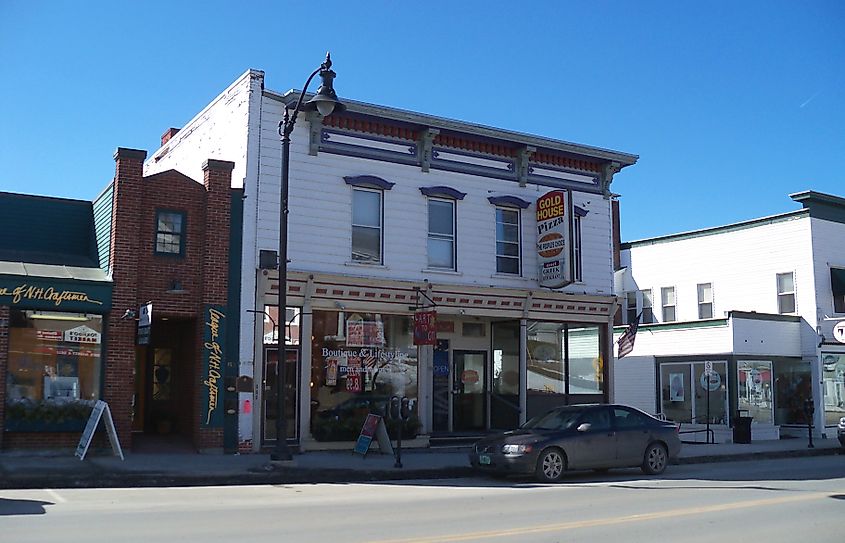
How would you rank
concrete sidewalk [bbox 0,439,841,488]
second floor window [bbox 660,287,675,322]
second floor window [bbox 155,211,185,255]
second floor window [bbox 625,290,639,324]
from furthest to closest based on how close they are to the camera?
1. second floor window [bbox 625,290,639,324]
2. second floor window [bbox 660,287,675,322]
3. second floor window [bbox 155,211,185,255]
4. concrete sidewalk [bbox 0,439,841,488]

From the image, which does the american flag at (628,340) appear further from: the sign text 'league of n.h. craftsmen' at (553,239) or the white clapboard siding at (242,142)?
the white clapboard siding at (242,142)

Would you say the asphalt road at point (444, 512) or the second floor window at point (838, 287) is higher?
the second floor window at point (838, 287)

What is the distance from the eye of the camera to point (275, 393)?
18719 mm

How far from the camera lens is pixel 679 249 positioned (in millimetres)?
31438

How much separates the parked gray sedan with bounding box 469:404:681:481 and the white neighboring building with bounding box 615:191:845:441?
9.36 meters

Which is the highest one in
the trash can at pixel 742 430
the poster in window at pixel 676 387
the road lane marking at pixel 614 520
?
the poster in window at pixel 676 387

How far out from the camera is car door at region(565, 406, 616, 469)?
52.2 feet

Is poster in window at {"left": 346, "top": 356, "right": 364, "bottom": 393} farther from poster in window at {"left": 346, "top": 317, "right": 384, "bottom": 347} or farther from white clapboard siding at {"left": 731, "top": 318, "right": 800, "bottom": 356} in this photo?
white clapboard siding at {"left": 731, "top": 318, "right": 800, "bottom": 356}

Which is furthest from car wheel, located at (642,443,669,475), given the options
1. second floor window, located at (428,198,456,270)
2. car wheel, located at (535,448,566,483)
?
second floor window, located at (428,198,456,270)

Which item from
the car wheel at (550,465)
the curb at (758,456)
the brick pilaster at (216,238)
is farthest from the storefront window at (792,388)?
the brick pilaster at (216,238)

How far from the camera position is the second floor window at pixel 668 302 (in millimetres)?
31578

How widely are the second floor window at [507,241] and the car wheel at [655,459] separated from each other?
6.74 metres

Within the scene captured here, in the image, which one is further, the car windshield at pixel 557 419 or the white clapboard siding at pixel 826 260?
the white clapboard siding at pixel 826 260

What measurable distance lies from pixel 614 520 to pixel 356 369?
10124 mm
